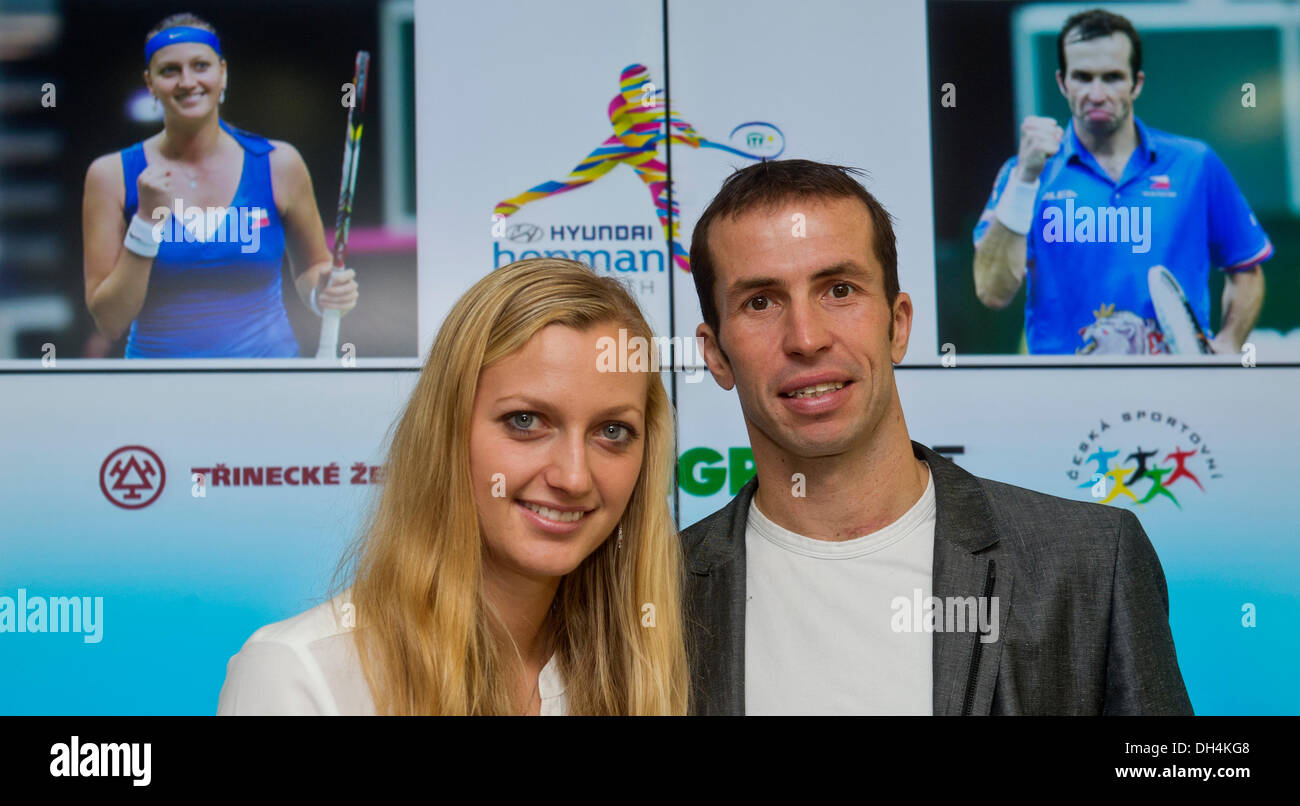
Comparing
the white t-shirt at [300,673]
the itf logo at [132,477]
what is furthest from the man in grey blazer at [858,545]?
the itf logo at [132,477]

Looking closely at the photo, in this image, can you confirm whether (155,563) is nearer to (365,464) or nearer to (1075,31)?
(365,464)

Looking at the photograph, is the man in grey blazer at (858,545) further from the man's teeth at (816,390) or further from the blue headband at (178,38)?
the blue headband at (178,38)

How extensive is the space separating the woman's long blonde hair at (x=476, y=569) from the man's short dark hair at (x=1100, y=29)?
1998 millimetres

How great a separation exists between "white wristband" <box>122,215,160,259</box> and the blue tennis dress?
0.02m

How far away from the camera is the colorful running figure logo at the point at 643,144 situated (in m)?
3.10

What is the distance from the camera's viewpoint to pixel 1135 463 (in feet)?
10.1

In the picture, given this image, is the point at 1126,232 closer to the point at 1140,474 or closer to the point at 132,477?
the point at 1140,474

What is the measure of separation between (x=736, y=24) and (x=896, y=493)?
1692 millimetres

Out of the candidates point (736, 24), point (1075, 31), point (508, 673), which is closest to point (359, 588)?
point (508, 673)

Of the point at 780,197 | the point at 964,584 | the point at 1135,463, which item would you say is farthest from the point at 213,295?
the point at 1135,463

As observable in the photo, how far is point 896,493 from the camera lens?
2145 millimetres

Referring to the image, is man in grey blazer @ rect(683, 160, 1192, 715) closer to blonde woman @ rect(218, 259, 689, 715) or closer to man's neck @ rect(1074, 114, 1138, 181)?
blonde woman @ rect(218, 259, 689, 715)

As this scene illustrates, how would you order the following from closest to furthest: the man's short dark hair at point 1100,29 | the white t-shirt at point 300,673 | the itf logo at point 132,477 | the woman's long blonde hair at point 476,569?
the white t-shirt at point 300,673, the woman's long blonde hair at point 476,569, the itf logo at point 132,477, the man's short dark hair at point 1100,29

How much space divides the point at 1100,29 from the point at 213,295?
282 cm
